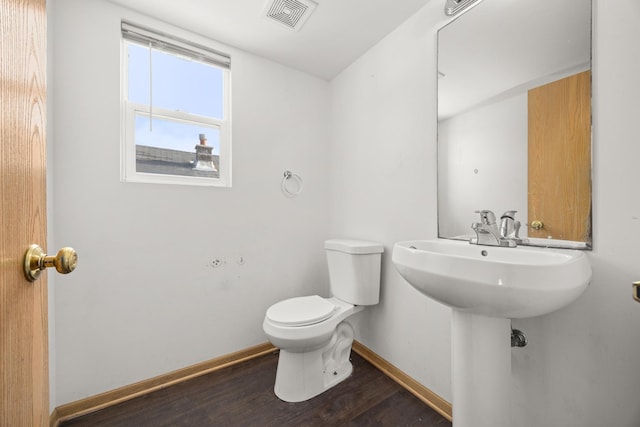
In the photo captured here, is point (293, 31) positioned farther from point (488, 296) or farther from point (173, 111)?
point (488, 296)

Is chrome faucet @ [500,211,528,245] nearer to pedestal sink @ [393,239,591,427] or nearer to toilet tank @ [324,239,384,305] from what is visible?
pedestal sink @ [393,239,591,427]

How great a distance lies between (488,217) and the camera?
114cm

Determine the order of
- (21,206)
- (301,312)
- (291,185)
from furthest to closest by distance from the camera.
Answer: (291,185), (301,312), (21,206)

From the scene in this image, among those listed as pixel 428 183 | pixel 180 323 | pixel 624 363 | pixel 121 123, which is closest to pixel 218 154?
pixel 121 123

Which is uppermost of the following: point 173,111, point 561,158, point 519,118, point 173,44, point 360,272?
point 173,44

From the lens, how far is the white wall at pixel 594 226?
2.72ft

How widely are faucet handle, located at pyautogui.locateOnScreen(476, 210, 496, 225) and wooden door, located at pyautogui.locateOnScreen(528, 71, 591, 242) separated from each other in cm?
13

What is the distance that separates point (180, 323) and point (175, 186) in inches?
33.0

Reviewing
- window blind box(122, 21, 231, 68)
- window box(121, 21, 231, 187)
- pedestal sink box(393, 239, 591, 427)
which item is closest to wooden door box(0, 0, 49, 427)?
pedestal sink box(393, 239, 591, 427)

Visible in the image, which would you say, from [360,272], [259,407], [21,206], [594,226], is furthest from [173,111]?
[594,226]

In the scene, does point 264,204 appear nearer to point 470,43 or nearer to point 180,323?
point 180,323

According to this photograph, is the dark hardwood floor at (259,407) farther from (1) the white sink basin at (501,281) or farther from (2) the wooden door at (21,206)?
(2) the wooden door at (21,206)

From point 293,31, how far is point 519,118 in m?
1.36

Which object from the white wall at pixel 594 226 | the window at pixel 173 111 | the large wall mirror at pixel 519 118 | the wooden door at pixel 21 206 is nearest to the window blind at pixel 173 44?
the window at pixel 173 111
